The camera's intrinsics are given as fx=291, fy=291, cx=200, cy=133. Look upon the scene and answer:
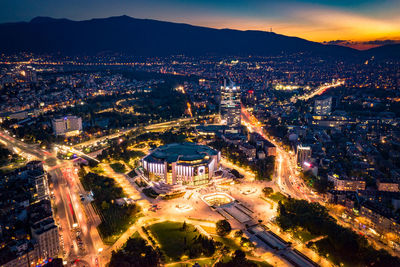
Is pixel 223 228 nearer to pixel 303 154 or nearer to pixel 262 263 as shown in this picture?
pixel 262 263

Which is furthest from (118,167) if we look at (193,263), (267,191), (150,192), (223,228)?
(193,263)

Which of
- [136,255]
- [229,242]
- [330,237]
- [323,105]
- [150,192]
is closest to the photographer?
[136,255]

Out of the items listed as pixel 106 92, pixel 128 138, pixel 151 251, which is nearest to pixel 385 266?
pixel 151 251

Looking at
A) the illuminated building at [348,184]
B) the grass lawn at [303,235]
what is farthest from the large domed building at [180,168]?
the illuminated building at [348,184]

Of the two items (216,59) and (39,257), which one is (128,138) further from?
(216,59)

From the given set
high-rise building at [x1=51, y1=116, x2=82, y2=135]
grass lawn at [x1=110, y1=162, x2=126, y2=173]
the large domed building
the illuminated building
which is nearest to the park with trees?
the illuminated building

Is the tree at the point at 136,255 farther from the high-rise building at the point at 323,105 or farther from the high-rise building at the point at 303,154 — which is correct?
the high-rise building at the point at 323,105

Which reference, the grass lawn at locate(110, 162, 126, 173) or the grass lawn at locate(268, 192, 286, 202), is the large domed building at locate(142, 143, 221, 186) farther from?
the grass lawn at locate(268, 192, 286, 202)
